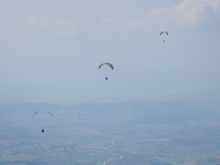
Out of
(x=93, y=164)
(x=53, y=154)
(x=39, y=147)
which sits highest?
(x=39, y=147)

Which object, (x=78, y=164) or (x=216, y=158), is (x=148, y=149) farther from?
(x=78, y=164)

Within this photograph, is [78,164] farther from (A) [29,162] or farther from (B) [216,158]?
(B) [216,158]

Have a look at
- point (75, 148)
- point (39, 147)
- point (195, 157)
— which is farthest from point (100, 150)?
point (195, 157)

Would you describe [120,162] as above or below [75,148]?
below

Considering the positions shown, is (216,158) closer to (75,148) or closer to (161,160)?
(161,160)

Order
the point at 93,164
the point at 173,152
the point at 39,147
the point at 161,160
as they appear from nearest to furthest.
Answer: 1. the point at 93,164
2. the point at 161,160
3. the point at 173,152
4. the point at 39,147

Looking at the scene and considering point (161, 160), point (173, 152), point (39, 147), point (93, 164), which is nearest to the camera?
point (93, 164)

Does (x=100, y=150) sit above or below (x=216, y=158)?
above

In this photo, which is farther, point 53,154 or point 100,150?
point 100,150

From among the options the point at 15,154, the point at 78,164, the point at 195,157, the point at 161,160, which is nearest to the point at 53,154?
the point at 15,154
